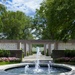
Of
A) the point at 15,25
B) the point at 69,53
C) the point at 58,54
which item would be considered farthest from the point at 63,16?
the point at 15,25

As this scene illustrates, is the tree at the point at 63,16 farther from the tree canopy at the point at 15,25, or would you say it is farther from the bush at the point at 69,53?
the tree canopy at the point at 15,25

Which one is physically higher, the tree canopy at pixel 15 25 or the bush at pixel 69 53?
the tree canopy at pixel 15 25

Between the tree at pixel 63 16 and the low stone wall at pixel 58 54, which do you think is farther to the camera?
the low stone wall at pixel 58 54

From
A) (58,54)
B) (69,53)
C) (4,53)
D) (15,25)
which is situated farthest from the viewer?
(15,25)

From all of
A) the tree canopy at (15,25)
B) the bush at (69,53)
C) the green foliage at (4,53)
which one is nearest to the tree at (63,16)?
the bush at (69,53)

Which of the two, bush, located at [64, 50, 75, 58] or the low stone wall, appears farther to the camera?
the low stone wall

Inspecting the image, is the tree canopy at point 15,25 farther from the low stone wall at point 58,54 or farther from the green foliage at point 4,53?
the low stone wall at point 58,54

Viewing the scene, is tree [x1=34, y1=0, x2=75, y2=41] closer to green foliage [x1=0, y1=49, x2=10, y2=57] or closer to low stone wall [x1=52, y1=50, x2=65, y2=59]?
low stone wall [x1=52, y1=50, x2=65, y2=59]

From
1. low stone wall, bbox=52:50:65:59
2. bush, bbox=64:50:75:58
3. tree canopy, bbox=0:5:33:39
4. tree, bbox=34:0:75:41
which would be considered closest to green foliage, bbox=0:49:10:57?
low stone wall, bbox=52:50:65:59

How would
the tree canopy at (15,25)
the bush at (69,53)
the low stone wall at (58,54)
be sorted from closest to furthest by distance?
the bush at (69,53)
the low stone wall at (58,54)
the tree canopy at (15,25)

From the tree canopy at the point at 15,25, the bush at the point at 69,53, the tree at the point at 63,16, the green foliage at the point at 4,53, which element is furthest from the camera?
the tree canopy at the point at 15,25

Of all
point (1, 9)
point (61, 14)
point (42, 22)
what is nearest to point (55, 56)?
point (61, 14)

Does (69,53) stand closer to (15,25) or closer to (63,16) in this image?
(63,16)

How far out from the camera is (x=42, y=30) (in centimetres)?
3972
